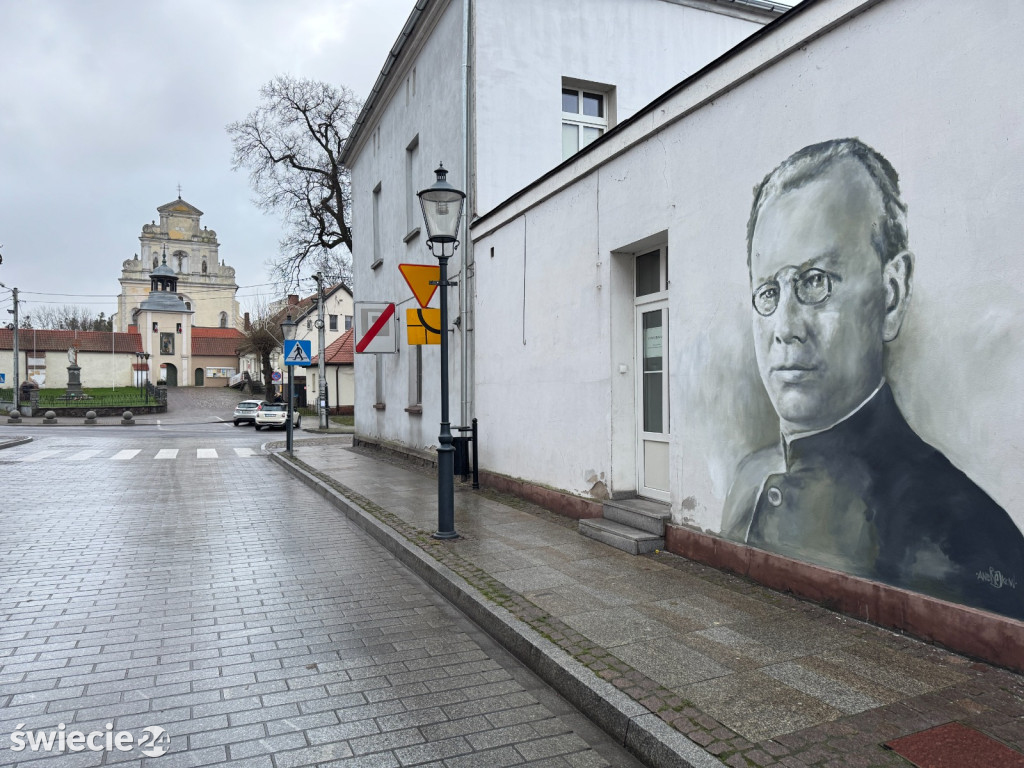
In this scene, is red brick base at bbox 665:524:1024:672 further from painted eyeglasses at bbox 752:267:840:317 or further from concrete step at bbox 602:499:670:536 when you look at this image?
painted eyeglasses at bbox 752:267:840:317

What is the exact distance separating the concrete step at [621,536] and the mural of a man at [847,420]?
0.97 metres

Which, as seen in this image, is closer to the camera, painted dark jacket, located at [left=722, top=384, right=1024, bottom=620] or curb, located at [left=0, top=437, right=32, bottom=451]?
painted dark jacket, located at [left=722, top=384, right=1024, bottom=620]

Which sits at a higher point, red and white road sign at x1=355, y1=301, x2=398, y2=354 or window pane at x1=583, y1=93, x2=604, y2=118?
window pane at x1=583, y1=93, x2=604, y2=118

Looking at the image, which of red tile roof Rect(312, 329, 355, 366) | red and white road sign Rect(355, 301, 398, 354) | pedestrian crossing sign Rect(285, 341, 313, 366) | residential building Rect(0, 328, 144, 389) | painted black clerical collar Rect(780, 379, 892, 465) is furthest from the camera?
residential building Rect(0, 328, 144, 389)

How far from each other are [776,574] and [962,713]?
6.64 feet

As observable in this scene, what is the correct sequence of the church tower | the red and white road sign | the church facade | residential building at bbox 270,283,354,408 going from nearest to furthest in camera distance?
the red and white road sign, residential building at bbox 270,283,354,408, the church tower, the church facade

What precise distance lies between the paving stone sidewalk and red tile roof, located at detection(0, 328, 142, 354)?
78516 millimetres

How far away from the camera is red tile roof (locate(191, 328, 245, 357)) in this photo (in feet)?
266

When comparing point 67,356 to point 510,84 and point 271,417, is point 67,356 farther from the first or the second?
point 510,84

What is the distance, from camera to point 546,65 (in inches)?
477

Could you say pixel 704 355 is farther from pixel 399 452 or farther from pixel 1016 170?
pixel 399 452

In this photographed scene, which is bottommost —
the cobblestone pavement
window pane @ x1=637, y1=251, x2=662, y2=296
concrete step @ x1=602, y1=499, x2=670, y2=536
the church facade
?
the cobblestone pavement

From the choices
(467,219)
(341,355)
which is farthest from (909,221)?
(341,355)
